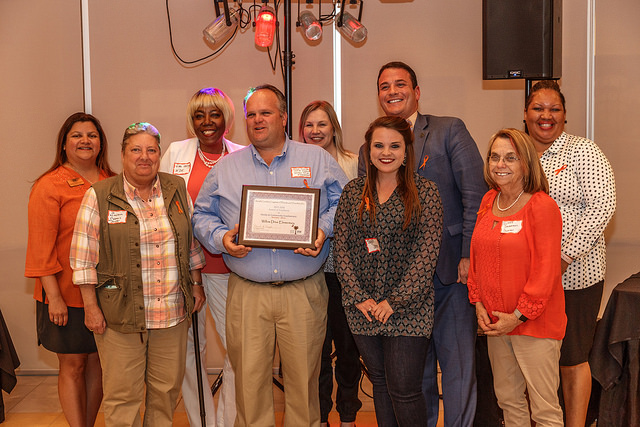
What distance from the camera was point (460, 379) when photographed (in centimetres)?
306

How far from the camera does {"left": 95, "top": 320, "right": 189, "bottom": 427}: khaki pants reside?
292cm

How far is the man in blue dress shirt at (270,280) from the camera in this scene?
2.95 metres

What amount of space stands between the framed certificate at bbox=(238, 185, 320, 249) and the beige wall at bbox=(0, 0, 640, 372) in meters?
2.28

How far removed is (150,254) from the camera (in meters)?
2.91

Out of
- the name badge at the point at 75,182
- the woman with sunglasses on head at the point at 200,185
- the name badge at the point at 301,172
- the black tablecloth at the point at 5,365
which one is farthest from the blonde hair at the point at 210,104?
the black tablecloth at the point at 5,365

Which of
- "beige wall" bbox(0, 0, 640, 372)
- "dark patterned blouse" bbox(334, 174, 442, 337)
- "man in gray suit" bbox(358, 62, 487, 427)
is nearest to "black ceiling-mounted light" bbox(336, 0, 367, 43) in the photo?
"beige wall" bbox(0, 0, 640, 372)

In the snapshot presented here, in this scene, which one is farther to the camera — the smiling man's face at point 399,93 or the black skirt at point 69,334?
the black skirt at point 69,334

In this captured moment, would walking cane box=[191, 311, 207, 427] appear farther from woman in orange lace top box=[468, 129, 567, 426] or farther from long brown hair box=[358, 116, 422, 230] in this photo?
woman in orange lace top box=[468, 129, 567, 426]

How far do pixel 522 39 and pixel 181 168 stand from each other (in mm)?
2451

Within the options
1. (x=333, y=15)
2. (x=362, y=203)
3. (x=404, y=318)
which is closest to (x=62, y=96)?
(x=333, y=15)

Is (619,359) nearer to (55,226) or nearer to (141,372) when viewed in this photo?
(141,372)

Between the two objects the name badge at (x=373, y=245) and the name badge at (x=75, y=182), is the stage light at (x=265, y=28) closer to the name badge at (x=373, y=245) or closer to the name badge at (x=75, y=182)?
the name badge at (x=75, y=182)

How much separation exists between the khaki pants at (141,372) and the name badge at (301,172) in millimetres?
949

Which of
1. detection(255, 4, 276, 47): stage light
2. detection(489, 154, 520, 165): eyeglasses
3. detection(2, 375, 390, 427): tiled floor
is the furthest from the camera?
detection(255, 4, 276, 47): stage light
